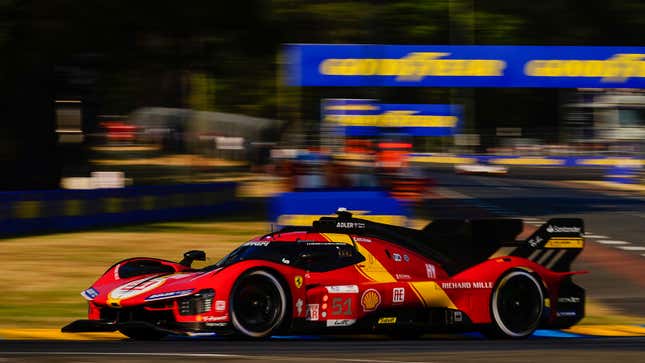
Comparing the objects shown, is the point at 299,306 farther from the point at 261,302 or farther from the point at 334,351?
the point at 334,351

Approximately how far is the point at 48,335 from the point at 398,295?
131 inches

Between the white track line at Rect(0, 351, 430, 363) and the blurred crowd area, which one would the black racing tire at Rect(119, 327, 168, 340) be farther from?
the blurred crowd area

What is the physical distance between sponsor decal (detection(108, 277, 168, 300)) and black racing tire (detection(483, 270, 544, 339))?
292cm

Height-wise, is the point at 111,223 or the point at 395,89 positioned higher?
the point at 395,89

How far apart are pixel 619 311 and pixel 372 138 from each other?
1366 centimetres

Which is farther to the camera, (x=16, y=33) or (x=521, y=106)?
(x=521, y=106)

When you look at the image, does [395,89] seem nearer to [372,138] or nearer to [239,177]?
[239,177]

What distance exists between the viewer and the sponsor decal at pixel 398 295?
10195 millimetres

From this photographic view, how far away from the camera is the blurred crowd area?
2248 centimetres

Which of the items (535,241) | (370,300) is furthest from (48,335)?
(535,241)

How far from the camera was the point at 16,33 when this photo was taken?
21.0 m

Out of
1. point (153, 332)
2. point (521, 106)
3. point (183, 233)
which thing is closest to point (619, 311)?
point (153, 332)

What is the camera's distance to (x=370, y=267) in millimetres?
10266

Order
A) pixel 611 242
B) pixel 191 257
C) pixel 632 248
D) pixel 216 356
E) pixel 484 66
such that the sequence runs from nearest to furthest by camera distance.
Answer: pixel 216 356
pixel 191 257
pixel 632 248
pixel 611 242
pixel 484 66
